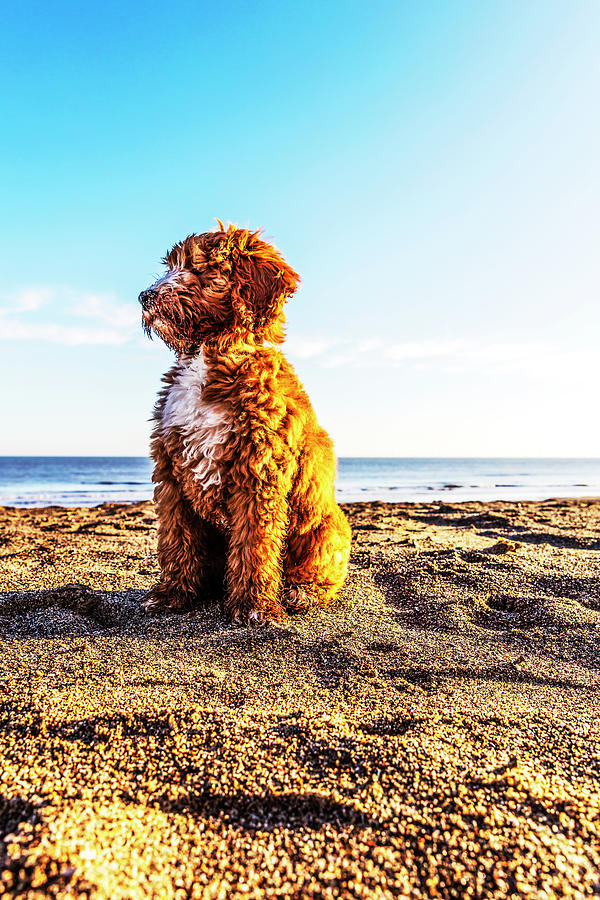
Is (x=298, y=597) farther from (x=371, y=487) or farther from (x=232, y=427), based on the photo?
(x=371, y=487)

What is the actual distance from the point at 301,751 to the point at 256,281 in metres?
2.70

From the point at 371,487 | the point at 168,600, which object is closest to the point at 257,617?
the point at 168,600

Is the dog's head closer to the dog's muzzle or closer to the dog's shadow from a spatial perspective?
the dog's muzzle

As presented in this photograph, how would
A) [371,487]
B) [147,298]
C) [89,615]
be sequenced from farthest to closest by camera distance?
1. [371,487]
2. [89,615]
3. [147,298]

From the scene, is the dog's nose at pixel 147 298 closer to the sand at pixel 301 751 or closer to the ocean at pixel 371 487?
the sand at pixel 301 751

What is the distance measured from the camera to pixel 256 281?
3.42m

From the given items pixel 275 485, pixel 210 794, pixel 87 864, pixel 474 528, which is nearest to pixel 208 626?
pixel 275 485

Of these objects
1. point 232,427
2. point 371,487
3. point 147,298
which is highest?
point 147,298

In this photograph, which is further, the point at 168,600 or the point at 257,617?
the point at 168,600

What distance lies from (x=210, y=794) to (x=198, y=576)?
228cm

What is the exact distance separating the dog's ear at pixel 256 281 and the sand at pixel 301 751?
204 cm

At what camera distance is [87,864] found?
122 cm

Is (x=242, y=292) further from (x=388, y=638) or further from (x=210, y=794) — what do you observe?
(x=210, y=794)

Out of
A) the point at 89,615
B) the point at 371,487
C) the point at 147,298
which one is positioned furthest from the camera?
the point at 371,487
